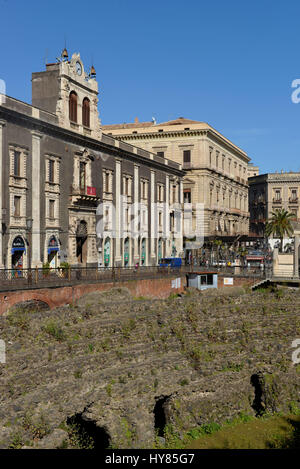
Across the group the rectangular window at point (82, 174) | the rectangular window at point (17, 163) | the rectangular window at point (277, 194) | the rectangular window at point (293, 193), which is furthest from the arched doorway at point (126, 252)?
the rectangular window at point (293, 193)

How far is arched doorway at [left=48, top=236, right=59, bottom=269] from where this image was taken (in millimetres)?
35594

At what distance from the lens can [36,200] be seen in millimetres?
34031

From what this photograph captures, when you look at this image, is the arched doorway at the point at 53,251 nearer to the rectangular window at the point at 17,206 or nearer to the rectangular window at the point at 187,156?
the rectangular window at the point at 17,206

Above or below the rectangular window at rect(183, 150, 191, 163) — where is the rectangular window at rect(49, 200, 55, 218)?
below

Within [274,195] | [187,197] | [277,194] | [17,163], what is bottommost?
[17,163]

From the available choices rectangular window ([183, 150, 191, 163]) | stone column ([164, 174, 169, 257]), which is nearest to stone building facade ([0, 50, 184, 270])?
stone column ([164, 174, 169, 257])

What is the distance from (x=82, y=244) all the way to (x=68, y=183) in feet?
18.0

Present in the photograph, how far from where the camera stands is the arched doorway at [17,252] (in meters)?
32.1

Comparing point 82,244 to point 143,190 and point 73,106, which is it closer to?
point 73,106

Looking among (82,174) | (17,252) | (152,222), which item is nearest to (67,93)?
(82,174)

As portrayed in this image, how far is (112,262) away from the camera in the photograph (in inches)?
1714

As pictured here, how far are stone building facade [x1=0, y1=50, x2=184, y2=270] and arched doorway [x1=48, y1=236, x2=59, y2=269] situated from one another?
0.24ft

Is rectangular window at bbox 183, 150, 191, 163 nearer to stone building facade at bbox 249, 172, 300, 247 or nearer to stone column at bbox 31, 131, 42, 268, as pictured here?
stone building facade at bbox 249, 172, 300, 247

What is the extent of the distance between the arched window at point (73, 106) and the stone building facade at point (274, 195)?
54.8 m
